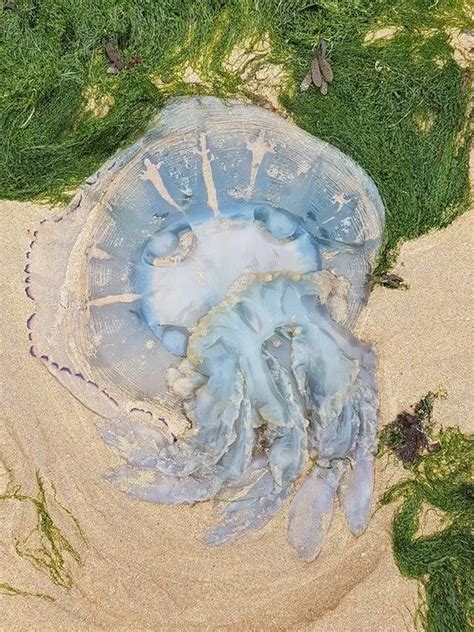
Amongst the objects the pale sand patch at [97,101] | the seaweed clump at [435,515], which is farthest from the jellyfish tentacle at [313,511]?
the pale sand patch at [97,101]

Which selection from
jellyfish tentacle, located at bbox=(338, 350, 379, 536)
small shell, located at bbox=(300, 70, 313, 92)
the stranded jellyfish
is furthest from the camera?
small shell, located at bbox=(300, 70, 313, 92)

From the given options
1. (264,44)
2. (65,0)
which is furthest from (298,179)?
(65,0)

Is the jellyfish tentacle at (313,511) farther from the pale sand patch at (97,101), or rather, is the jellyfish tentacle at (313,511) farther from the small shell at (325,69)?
the pale sand patch at (97,101)

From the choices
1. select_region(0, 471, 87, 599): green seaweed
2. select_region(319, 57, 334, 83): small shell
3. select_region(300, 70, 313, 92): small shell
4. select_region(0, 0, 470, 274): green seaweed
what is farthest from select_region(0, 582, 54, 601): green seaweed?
select_region(319, 57, 334, 83): small shell

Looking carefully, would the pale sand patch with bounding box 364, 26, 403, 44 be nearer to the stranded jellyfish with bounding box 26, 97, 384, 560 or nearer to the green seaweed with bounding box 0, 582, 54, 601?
the stranded jellyfish with bounding box 26, 97, 384, 560

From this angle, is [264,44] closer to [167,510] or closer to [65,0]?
[65,0]
